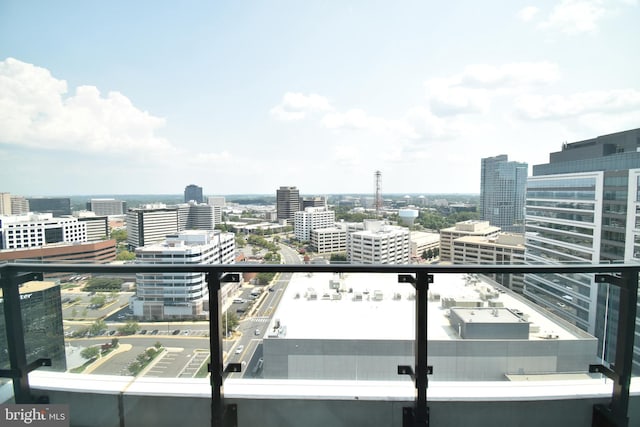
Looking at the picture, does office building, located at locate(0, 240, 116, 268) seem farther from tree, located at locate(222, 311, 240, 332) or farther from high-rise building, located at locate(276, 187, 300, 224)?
high-rise building, located at locate(276, 187, 300, 224)

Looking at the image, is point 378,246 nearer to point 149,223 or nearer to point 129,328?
point 129,328

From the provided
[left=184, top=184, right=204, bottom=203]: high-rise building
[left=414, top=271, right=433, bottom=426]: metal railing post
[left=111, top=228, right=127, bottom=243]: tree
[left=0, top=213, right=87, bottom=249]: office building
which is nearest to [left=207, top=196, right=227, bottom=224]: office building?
[left=184, top=184, right=204, bottom=203]: high-rise building

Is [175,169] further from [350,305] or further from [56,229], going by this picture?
[350,305]

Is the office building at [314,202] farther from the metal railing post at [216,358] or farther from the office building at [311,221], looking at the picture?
the metal railing post at [216,358]

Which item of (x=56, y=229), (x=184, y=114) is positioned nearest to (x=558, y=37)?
(x=56, y=229)

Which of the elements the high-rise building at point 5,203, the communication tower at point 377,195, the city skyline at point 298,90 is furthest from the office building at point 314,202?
the high-rise building at point 5,203

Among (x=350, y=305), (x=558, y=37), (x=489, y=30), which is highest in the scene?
(x=558, y=37)
